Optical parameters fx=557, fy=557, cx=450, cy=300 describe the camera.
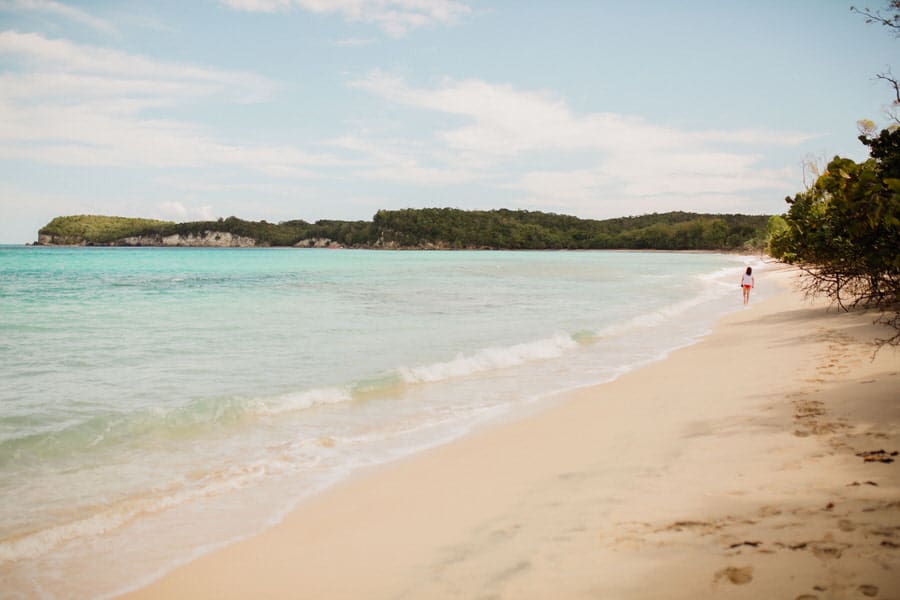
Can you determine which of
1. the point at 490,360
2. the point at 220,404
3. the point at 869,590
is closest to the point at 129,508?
the point at 220,404

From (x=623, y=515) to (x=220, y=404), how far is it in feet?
23.2

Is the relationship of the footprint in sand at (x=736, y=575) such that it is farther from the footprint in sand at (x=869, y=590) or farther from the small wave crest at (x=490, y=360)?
the small wave crest at (x=490, y=360)

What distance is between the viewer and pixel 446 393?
1062cm

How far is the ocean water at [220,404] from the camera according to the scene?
516cm

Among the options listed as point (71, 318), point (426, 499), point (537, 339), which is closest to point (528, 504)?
point (426, 499)

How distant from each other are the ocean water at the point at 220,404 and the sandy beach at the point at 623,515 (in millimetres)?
754

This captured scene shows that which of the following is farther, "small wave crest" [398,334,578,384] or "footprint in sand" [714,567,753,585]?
"small wave crest" [398,334,578,384]

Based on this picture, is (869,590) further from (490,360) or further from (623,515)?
(490,360)

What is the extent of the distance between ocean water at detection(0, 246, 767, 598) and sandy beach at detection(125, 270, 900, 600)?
754mm

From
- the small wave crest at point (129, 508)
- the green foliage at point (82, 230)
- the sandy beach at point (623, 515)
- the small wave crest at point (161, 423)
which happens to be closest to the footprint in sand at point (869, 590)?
the sandy beach at point (623, 515)

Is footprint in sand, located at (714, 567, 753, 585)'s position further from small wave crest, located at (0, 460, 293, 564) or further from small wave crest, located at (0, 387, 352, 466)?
small wave crest, located at (0, 387, 352, 466)

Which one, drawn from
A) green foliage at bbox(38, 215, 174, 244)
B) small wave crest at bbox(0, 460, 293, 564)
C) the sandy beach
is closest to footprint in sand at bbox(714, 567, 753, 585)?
the sandy beach

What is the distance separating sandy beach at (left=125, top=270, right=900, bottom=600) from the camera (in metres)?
3.46

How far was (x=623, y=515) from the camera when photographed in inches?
179
